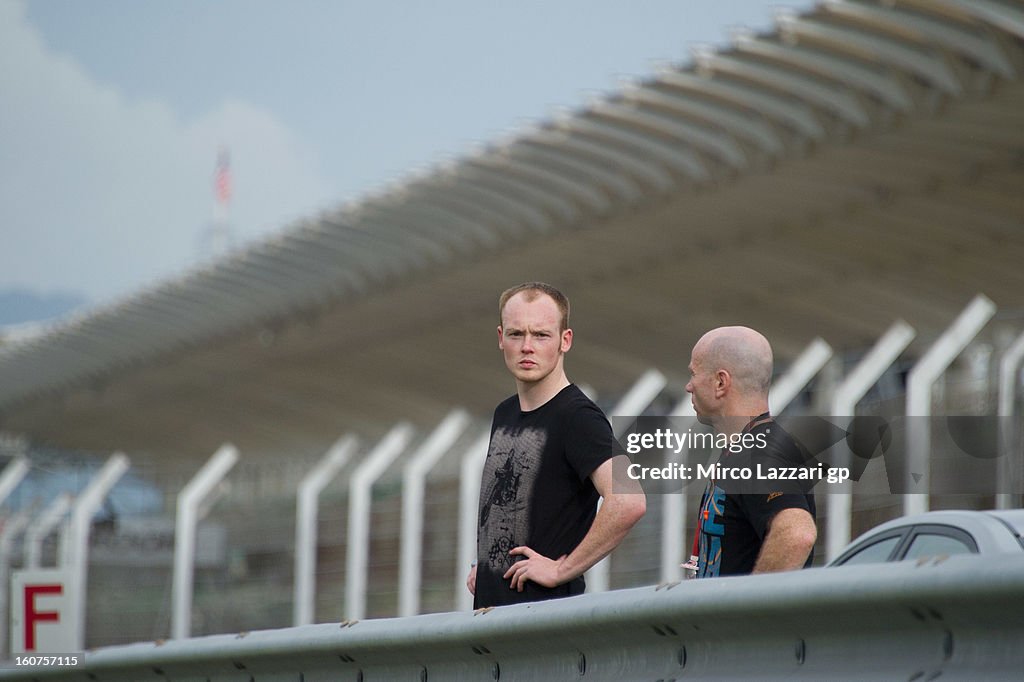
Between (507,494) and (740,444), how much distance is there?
85cm

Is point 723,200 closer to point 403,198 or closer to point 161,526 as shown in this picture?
point 403,198

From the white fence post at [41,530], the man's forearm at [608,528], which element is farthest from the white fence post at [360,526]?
the man's forearm at [608,528]

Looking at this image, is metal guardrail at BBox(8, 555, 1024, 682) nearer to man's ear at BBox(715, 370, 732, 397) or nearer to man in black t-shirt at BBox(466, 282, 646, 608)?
man in black t-shirt at BBox(466, 282, 646, 608)

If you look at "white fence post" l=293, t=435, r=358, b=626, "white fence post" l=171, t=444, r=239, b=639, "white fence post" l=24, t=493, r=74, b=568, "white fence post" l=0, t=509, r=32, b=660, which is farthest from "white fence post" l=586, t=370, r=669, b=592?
"white fence post" l=24, t=493, r=74, b=568

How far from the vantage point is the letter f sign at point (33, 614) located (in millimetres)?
9723

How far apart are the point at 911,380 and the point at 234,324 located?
871 inches

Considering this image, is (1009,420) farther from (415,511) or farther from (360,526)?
(360,526)

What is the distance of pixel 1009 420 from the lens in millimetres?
14078

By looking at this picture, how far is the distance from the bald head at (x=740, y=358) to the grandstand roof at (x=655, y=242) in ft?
38.9

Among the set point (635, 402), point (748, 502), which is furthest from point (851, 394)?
point (748, 502)

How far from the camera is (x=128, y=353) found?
127 ft

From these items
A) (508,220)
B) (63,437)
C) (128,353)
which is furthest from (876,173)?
(63,437)

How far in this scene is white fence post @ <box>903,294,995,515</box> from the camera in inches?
544

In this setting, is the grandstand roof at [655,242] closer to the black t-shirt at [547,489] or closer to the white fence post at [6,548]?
the white fence post at [6,548]
